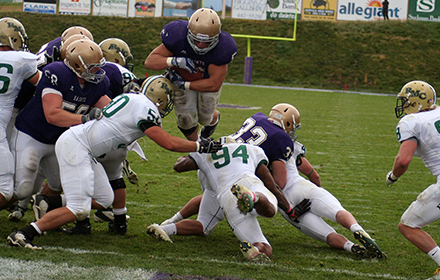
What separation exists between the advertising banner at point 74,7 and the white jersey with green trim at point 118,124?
82.0 ft

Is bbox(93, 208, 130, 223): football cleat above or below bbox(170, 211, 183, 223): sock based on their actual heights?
below

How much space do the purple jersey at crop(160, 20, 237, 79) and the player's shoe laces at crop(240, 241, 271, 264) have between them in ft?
5.69

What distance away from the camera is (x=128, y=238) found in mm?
3816

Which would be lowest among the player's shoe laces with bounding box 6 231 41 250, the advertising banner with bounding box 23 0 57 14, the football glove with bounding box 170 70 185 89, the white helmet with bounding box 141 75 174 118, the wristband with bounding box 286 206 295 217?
the player's shoe laces with bounding box 6 231 41 250

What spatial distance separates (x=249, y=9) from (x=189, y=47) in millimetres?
20475

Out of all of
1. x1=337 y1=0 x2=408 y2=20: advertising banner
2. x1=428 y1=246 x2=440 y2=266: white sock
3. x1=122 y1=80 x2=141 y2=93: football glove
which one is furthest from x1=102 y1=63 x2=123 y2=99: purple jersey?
x1=337 y1=0 x2=408 y2=20: advertising banner

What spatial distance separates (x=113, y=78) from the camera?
14.2 feet

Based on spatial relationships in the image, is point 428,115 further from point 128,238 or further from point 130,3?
point 130,3

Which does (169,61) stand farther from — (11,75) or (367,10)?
(367,10)

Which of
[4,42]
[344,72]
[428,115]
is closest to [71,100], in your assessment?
[4,42]

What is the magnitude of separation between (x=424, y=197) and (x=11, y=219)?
3256 millimetres

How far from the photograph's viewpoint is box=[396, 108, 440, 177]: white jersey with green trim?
3.45m

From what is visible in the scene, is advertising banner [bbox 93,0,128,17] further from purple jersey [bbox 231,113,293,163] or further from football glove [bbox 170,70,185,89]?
purple jersey [bbox 231,113,293,163]

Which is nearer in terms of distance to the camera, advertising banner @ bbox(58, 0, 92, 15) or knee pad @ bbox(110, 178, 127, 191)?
knee pad @ bbox(110, 178, 127, 191)
